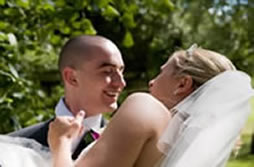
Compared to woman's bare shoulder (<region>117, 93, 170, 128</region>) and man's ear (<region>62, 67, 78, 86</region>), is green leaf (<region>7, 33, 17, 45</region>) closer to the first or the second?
man's ear (<region>62, 67, 78, 86</region>)

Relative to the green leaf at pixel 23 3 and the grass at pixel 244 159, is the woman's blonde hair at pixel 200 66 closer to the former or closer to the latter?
the green leaf at pixel 23 3

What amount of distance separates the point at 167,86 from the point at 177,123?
5.1 inches

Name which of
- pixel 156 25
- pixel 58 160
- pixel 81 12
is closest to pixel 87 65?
pixel 58 160

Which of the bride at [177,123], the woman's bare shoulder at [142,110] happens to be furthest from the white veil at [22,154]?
the woman's bare shoulder at [142,110]

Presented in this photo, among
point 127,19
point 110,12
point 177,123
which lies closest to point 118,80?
point 177,123

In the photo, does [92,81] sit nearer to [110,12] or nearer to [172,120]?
[172,120]

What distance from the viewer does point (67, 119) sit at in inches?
56.4

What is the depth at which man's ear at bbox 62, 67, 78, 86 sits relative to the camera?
174 centimetres

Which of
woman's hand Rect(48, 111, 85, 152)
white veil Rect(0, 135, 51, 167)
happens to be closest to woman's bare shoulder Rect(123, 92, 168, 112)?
woman's hand Rect(48, 111, 85, 152)

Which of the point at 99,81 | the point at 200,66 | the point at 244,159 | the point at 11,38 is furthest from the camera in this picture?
the point at 244,159

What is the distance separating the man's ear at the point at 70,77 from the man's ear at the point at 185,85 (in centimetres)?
47

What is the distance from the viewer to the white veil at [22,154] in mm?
1449

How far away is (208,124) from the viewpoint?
1.32 metres

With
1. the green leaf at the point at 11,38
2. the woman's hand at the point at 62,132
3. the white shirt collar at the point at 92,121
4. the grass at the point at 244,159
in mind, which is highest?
the woman's hand at the point at 62,132
